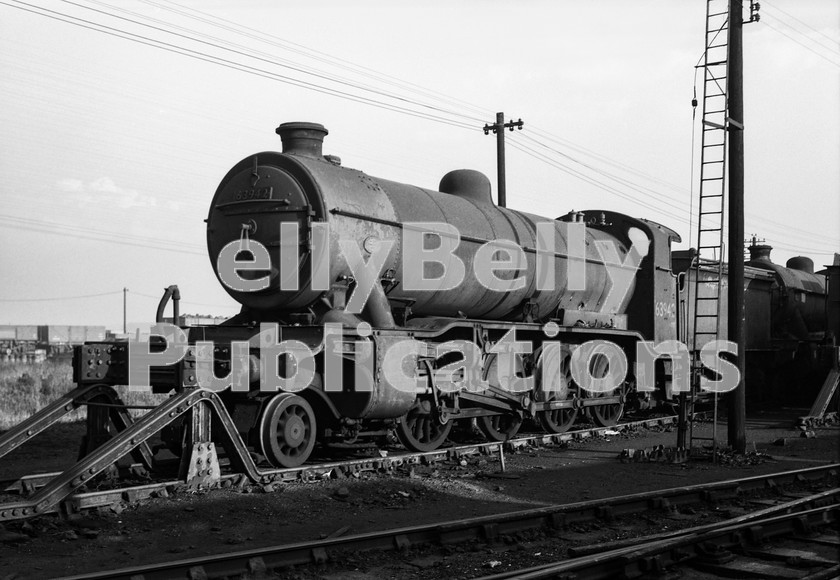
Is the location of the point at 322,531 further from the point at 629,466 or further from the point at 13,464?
the point at 13,464

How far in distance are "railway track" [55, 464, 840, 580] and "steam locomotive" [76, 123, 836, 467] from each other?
299 cm

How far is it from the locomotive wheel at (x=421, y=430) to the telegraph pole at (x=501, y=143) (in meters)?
13.5

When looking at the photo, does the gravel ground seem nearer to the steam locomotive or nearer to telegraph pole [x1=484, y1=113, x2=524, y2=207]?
the steam locomotive

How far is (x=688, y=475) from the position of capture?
1045 cm

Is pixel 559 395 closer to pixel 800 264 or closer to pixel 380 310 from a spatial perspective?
pixel 380 310

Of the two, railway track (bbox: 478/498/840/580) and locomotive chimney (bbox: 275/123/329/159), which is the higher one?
locomotive chimney (bbox: 275/123/329/159)

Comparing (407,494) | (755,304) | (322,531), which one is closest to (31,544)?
(322,531)

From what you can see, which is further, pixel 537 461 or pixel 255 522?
pixel 537 461

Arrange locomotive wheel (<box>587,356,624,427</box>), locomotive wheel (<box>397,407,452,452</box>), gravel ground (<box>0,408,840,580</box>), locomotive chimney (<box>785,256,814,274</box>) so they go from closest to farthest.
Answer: gravel ground (<box>0,408,840,580</box>)
locomotive wheel (<box>397,407,452,452</box>)
locomotive wheel (<box>587,356,624,427</box>)
locomotive chimney (<box>785,256,814,274</box>)

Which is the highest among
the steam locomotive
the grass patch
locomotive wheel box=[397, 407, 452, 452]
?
the steam locomotive

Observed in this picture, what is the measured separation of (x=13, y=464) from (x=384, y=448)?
4990mm

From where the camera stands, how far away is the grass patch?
1662cm

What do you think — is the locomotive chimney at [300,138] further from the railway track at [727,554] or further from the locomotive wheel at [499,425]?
the railway track at [727,554]

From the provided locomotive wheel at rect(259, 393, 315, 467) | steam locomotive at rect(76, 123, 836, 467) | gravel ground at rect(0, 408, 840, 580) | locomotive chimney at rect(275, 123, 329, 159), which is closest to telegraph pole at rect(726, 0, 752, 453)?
gravel ground at rect(0, 408, 840, 580)
